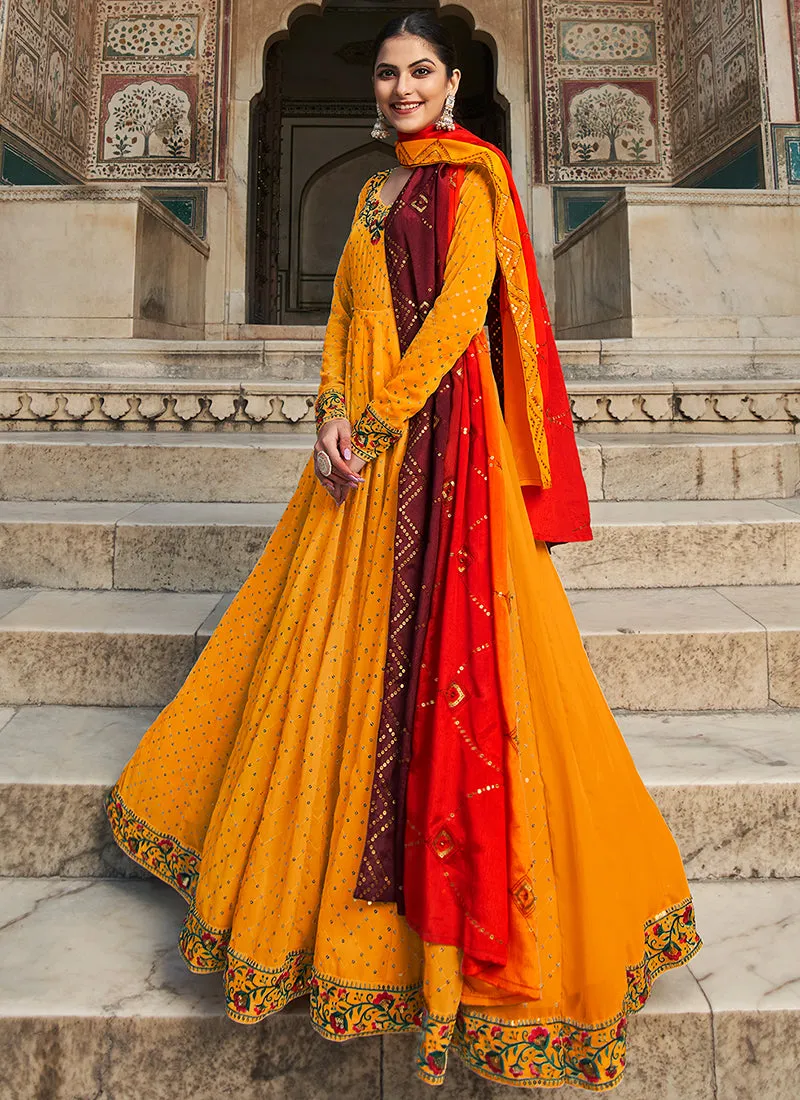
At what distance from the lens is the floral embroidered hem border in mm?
995

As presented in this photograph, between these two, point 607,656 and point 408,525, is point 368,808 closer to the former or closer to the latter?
point 408,525

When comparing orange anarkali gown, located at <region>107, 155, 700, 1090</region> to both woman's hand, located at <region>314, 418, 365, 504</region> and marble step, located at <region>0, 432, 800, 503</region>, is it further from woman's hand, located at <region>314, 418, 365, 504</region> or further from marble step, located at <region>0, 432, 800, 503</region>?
marble step, located at <region>0, 432, 800, 503</region>

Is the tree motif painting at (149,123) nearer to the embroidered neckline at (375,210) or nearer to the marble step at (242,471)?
the marble step at (242,471)

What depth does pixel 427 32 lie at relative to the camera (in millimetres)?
1223

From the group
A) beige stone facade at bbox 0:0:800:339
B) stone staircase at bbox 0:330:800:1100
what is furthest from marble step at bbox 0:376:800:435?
beige stone facade at bbox 0:0:800:339

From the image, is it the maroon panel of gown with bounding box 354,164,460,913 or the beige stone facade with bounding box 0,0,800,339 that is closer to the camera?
the maroon panel of gown with bounding box 354,164,460,913

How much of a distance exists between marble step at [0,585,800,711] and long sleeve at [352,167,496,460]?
0.96 metres

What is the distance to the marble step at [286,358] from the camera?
4.21m

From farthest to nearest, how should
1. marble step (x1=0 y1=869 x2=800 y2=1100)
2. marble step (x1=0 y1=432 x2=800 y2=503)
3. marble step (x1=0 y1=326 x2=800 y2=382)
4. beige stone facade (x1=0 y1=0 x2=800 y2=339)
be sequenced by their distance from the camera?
beige stone facade (x1=0 y1=0 x2=800 y2=339)
marble step (x1=0 y1=326 x2=800 y2=382)
marble step (x1=0 y1=432 x2=800 y2=503)
marble step (x1=0 y1=869 x2=800 y2=1100)

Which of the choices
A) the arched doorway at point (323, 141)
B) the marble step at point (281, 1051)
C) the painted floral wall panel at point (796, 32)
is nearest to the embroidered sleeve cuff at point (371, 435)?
the marble step at point (281, 1051)

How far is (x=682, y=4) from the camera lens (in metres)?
6.86

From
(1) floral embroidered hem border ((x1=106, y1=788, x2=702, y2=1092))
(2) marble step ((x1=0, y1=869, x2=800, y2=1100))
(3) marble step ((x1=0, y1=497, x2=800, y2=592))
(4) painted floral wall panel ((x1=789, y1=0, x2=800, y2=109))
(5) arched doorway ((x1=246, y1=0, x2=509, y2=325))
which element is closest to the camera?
(1) floral embroidered hem border ((x1=106, y1=788, x2=702, y2=1092))

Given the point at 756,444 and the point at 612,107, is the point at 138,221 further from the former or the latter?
the point at 612,107

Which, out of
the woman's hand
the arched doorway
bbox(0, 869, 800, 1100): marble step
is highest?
the arched doorway
